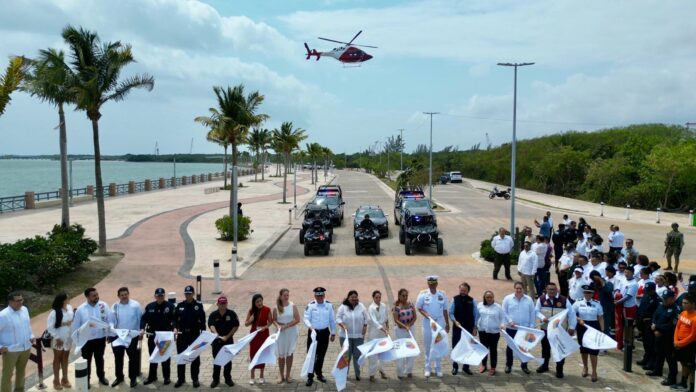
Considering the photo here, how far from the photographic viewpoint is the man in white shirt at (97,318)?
331 inches

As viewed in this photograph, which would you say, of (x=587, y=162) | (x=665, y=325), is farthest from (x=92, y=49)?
(x=587, y=162)

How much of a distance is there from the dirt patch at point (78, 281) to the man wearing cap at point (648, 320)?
1247cm

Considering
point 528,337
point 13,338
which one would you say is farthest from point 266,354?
point 528,337

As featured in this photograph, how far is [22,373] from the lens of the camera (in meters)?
8.02

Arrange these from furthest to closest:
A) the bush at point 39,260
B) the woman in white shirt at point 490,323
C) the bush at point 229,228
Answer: the bush at point 229,228 → the bush at point 39,260 → the woman in white shirt at point 490,323

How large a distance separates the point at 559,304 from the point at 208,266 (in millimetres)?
12277

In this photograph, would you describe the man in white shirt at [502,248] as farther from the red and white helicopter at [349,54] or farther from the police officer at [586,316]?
the red and white helicopter at [349,54]

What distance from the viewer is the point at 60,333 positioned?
827cm

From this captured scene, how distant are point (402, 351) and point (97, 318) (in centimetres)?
475

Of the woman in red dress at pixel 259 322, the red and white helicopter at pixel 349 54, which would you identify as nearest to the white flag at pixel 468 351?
the woman in red dress at pixel 259 322

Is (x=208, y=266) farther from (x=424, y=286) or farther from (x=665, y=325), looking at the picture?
(x=665, y=325)

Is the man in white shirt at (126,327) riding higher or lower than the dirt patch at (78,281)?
higher

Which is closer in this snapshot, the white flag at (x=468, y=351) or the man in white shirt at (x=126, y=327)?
the man in white shirt at (x=126, y=327)

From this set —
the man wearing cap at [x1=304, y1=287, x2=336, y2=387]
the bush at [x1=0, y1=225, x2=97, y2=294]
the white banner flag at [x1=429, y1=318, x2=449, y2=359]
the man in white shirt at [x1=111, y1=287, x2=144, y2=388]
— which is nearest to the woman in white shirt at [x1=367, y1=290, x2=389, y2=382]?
the man wearing cap at [x1=304, y1=287, x2=336, y2=387]
